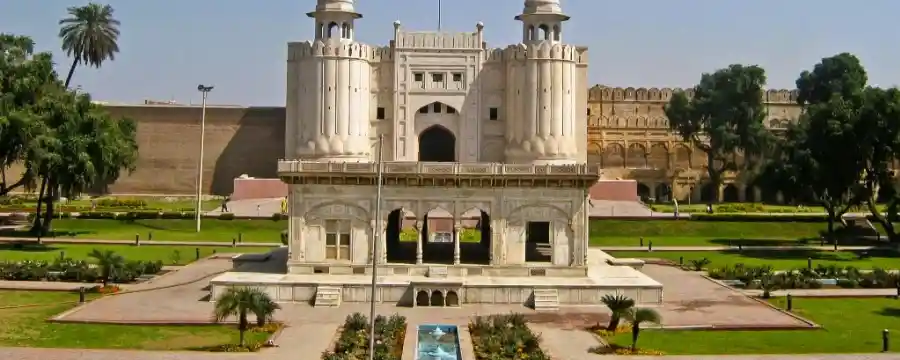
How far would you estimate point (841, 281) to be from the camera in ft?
118

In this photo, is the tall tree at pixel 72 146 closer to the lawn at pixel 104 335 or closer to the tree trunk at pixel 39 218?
the tree trunk at pixel 39 218

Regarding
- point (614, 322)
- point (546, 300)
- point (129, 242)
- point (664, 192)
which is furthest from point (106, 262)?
point (664, 192)

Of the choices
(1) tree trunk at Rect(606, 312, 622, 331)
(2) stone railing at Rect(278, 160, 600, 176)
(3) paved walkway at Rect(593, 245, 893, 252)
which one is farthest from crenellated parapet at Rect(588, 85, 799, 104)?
(1) tree trunk at Rect(606, 312, 622, 331)

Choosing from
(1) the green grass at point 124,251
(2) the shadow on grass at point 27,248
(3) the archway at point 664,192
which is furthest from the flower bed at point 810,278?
(3) the archway at point 664,192

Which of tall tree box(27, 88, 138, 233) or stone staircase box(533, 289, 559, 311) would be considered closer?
stone staircase box(533, 289, 559, 311)

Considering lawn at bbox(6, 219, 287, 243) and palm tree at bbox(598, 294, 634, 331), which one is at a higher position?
lawn at bbox(6, 219, 287, 243)

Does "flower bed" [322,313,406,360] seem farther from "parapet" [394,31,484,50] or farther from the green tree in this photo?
the green tree

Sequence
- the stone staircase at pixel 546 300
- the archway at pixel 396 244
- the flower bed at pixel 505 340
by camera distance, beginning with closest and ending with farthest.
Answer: the flower bed at pixel 505 340
the stone staircase at pixel 546 300
the archway at pixel 396 244

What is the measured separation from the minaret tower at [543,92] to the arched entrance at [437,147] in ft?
16.7

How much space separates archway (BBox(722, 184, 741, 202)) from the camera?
8088 cm

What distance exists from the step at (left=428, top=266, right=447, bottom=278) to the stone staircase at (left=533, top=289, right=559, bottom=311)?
3797 mm

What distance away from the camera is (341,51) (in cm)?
3925

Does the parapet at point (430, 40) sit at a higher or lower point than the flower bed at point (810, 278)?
higher

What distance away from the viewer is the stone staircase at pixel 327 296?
31619mm
